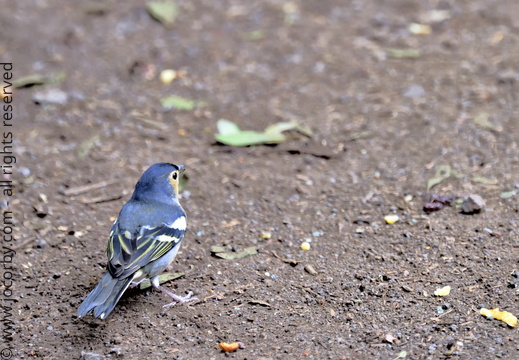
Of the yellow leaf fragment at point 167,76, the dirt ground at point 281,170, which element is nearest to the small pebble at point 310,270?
the dirt ground at point 281,170

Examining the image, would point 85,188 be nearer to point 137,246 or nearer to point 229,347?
point 137,246

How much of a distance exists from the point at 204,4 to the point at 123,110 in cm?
274

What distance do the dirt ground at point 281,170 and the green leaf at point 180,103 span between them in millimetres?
90

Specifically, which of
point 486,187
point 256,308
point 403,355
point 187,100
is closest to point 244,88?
point 187,100

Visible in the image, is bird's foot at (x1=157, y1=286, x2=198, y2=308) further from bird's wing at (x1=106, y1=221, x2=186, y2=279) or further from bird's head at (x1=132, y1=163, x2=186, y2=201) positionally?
bird's head at (x1=132, y1=163, x2=186, y2=201)

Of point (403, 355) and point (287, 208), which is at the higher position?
point (403, 355)

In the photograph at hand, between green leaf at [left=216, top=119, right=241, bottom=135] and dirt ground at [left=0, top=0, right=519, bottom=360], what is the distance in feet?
0.38

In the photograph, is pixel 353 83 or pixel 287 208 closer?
pixel 287 208

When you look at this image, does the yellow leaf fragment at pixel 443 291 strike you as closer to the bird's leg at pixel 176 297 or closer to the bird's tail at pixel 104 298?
the bird's leg at pixel 176 297

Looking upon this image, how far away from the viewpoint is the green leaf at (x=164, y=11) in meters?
8.59

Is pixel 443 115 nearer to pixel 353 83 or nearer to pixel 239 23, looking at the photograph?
pixel 353 83

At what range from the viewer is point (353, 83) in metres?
7.32

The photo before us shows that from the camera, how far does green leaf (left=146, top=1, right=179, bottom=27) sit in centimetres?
859

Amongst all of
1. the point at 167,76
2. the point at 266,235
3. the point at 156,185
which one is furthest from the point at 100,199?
the point at 167,76
